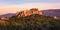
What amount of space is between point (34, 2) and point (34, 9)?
0.49ft

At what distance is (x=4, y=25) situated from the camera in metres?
2.96

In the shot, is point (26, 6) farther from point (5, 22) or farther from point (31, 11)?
point (5, 22)

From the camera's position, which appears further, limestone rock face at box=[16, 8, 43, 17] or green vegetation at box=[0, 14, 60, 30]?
limestone rock face at box=[16, 8, 43, 17]

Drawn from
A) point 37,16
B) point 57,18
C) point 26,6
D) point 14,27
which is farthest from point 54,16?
point 14,27

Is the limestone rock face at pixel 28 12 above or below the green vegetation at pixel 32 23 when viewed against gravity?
above

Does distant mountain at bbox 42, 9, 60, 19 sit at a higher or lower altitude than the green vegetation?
higher

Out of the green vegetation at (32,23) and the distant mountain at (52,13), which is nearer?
the green vegetation at (32,23)

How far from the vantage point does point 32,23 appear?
9.64ft

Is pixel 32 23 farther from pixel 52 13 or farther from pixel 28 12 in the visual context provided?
pixel 52 13

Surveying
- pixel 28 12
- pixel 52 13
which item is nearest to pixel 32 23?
pixel 28 12

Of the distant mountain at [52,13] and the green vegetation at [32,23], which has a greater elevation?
the distant mountain at [52,13]

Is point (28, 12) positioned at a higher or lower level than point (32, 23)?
higher

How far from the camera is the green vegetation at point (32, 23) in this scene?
288cm

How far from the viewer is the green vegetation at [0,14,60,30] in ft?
9.44
